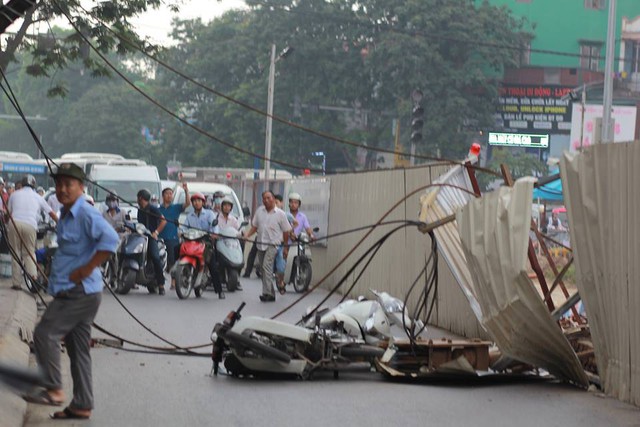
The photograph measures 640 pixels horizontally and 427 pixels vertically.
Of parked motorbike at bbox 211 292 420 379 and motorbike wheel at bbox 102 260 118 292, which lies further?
motorbike wheel at bbox 102 260 118 292

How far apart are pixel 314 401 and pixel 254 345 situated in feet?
3.09

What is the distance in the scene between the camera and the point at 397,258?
58.3ft

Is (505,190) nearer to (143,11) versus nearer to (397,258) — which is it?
(397,258)

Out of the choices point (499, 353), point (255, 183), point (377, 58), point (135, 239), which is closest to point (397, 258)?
point (135, 239)

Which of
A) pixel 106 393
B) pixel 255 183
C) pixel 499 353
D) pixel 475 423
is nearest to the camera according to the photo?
pixel 475 423

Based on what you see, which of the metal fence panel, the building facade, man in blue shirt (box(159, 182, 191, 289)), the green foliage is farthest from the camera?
the building facade

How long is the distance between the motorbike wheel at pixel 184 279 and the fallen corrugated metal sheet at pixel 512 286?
885cm

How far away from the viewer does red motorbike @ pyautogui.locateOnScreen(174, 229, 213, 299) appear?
19188 mm

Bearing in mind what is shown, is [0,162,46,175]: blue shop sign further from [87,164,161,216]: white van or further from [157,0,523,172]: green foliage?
[87,164,161,216]: white van

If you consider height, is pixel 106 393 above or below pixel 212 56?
below

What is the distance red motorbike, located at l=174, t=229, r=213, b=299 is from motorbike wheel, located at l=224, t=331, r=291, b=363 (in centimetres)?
887

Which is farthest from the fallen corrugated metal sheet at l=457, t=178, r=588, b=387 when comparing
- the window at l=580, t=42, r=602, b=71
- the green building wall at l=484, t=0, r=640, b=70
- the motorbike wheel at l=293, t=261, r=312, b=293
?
Answer: the window at l=580, t=42, r=602, b=71

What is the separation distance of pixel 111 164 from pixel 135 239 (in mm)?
15281

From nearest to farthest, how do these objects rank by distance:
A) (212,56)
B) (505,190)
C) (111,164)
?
(505,190) < (111,164) < (212,56)
